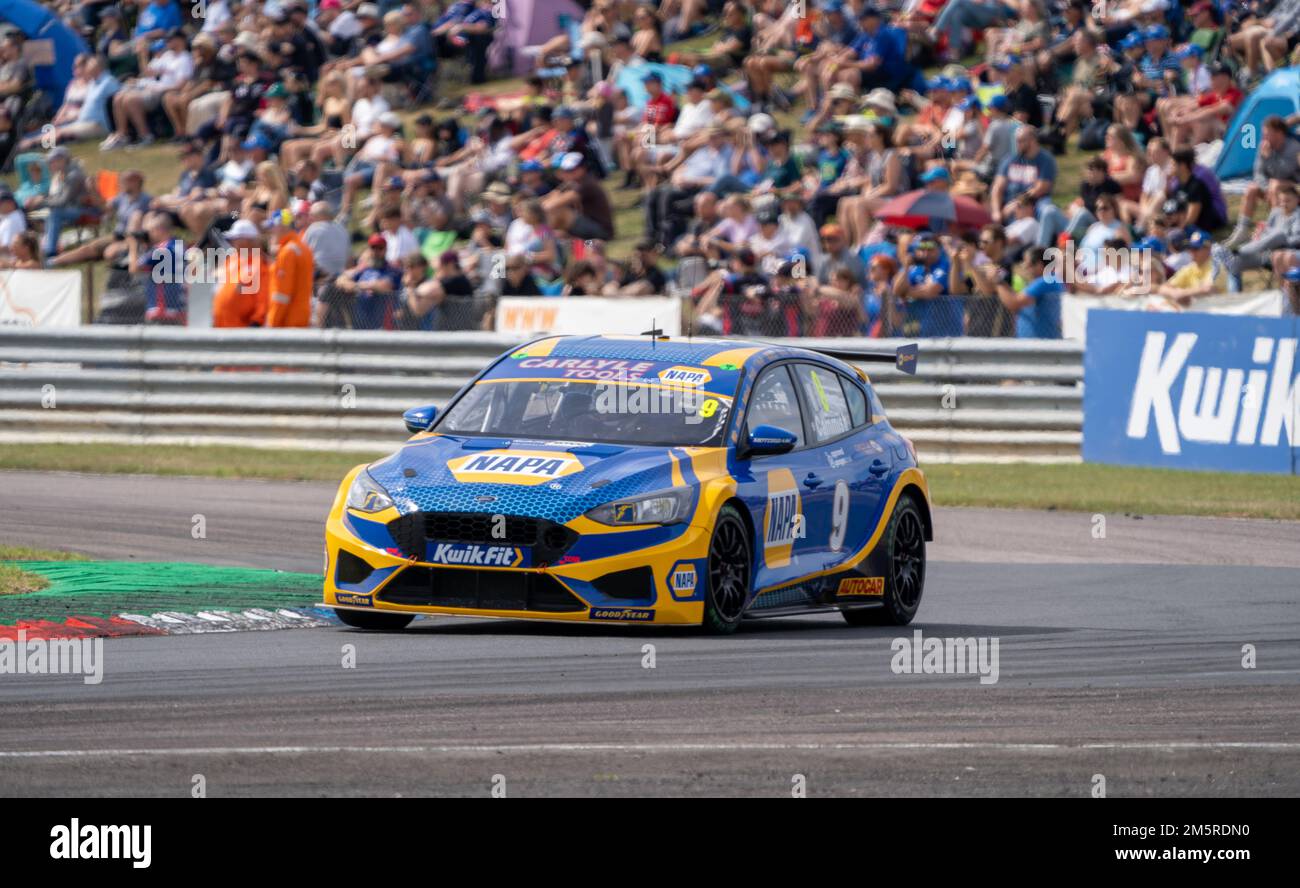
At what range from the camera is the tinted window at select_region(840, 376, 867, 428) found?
481 inches

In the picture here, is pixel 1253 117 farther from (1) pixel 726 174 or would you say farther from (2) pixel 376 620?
(2) pixel 376 620

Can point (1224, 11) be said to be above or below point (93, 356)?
above

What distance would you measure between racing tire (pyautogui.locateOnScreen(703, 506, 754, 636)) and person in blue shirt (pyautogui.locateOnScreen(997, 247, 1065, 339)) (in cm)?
1012

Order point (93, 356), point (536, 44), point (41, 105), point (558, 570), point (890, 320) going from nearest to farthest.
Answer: point (558, 570) < point (890, 320) < point (93, 356) < point (536, 44) < point (41, 105)

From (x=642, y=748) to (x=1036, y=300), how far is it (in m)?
13.8

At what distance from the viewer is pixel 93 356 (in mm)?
22141

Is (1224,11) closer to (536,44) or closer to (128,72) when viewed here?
(536,44)

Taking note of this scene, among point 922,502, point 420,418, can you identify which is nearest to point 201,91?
point 922,502

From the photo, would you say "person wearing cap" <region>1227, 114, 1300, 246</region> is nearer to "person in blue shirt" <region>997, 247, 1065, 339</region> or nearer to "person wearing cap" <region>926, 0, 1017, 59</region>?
"person in blue shirt" <region>997, 247, 1065, 339</region>

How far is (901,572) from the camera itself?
12.0 metres

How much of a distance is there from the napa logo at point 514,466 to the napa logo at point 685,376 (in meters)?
0.93

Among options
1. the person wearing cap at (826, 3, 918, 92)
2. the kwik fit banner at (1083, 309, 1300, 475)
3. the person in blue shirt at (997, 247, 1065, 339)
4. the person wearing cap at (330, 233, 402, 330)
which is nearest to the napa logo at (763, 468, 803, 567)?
the kwik fit banner at (1083, 309, 1300, 475)
